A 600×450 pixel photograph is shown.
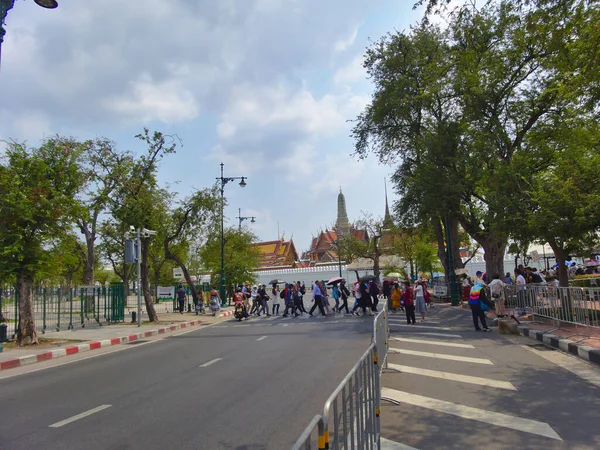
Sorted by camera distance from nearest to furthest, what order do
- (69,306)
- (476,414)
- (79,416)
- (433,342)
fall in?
1. (476,414)
2. (79,416)
3. (433,342)
4. (69,306)

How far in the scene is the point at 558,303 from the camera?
12125 mm

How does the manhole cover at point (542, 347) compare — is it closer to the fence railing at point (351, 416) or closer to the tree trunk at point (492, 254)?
the fence railing at point (351, 416)

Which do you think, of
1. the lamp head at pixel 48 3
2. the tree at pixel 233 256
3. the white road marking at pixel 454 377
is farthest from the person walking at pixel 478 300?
the tree at pixel 233 256

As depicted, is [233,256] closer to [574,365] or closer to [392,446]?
[574,365]

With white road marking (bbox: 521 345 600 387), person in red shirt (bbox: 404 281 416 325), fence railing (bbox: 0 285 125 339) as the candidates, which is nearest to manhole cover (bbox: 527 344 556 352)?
white road marking (bbox: 521 345 600 387)

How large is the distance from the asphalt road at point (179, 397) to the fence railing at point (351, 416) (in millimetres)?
1050

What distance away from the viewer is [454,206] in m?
22.3

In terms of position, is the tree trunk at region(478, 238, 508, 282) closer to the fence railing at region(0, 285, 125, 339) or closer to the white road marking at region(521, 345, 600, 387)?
the white road marking at region(521, 345, 600, 387)

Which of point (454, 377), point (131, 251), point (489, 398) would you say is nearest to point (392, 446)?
point (489, 398)

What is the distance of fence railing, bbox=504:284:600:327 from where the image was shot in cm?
1066

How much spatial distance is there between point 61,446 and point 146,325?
16.1 metres

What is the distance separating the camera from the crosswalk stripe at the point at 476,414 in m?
5.15

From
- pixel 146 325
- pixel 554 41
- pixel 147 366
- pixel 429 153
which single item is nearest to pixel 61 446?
pixel 147 366

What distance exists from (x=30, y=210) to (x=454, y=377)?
485 inches
